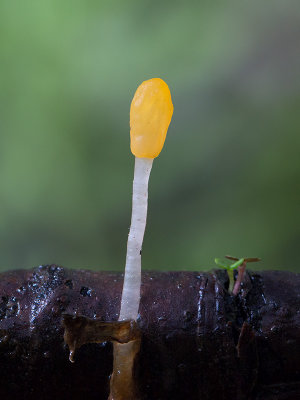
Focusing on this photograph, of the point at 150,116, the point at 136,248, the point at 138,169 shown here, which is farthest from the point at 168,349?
the point at 150,116

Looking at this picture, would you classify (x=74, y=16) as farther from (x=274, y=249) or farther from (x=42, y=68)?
(x=274, y=249)

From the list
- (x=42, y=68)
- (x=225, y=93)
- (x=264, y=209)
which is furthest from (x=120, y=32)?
(x=264, y=209)

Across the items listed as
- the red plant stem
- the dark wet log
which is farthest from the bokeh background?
the dark wet log

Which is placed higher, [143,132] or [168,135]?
[168,135]

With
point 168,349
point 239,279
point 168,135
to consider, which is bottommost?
point 168,349

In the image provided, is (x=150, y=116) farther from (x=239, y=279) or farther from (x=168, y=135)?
(x=168, y=135)

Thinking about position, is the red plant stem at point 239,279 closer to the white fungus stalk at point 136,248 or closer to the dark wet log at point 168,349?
the dark wet log at point 168,349

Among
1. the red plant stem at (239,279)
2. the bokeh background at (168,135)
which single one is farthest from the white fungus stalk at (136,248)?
the bokeh background at (168,135)
